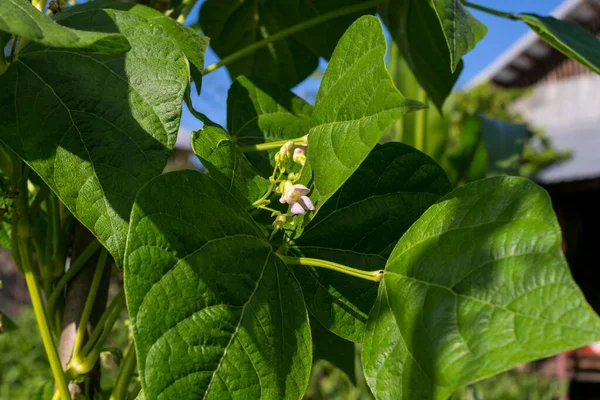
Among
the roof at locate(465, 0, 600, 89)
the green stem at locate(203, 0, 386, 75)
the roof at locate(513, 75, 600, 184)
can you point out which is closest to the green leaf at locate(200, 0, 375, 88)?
the green stem at locate(203, 0, 386, 75)

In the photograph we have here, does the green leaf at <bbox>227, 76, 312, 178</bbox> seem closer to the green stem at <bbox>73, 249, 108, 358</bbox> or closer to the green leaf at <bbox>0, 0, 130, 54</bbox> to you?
the green stem at <bbox>73, 249, 108, 358</bbox>

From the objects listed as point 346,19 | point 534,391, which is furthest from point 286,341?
point 534,391

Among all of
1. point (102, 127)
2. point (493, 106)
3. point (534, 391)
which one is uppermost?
point (102, 127)

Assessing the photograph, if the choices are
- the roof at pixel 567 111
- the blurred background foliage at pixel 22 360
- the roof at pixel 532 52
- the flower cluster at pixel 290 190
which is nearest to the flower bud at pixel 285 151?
the flower cluster at pixel 290 190

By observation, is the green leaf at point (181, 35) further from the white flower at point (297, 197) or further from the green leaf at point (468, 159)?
the green leaf at point (468, 159)

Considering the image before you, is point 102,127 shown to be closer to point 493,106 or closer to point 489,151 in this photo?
point 489,151
